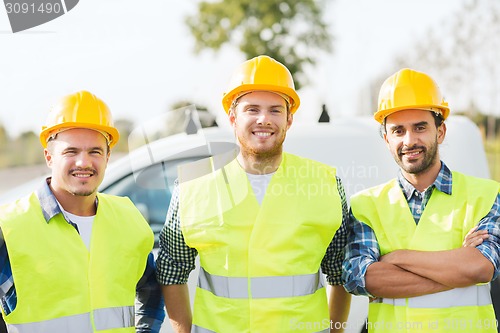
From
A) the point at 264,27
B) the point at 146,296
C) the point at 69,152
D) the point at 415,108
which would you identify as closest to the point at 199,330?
the point at 146,296

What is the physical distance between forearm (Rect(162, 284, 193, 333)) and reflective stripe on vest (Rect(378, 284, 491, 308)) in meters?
0.99

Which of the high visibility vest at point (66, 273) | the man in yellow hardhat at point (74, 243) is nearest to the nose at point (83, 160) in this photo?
the man in yellow hardhat at point (74, 243)

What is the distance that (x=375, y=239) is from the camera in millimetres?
2877

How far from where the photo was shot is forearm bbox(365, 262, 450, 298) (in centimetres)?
276

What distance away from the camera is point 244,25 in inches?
912

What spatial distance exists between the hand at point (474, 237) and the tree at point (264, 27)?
19.7 meters

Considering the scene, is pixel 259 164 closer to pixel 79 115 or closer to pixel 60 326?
pixel 79 115

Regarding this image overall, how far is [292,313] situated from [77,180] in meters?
1.10

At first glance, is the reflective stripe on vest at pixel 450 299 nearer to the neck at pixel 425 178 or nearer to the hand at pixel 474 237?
the hand at pixel 474 237

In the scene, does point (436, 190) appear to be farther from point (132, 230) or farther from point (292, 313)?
point (132, 230)

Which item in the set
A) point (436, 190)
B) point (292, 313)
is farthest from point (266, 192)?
point (436, 190)

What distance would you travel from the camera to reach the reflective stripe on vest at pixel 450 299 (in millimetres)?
2779

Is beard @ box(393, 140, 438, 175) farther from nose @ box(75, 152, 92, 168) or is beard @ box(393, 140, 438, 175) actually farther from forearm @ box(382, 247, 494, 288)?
nose @ box(75, 152, 92, 168)

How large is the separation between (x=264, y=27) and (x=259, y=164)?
66.8ft
